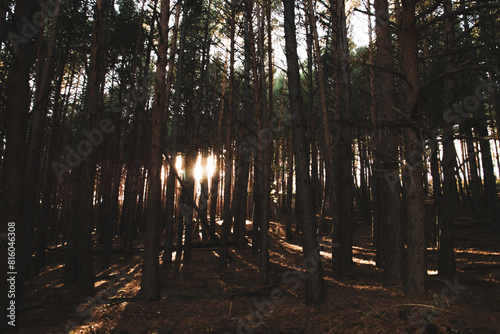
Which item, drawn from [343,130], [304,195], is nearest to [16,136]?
[304,195]

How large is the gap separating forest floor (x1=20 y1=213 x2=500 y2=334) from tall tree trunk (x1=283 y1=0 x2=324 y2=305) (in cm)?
35

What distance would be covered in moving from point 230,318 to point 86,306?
3.04 m

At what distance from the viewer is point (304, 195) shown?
514 cm

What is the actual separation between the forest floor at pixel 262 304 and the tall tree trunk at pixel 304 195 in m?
0.35

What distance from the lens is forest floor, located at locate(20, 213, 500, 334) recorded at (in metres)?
3.70

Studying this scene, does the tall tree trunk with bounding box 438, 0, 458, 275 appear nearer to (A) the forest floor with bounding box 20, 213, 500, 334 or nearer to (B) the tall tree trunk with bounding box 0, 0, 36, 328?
(A) the forest floor with bounding box 20, 213, 500, 334

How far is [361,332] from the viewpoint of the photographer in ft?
11.8

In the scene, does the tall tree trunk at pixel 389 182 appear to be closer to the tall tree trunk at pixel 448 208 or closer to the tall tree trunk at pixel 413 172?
the tall tree trunk at pixel 413 172

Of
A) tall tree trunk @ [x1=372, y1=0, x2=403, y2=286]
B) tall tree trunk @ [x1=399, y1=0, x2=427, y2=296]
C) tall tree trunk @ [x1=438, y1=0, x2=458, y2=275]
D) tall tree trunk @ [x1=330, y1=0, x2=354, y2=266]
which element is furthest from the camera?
tall tree trunk @ [x1=330, y1=0, x2=354, y2=266]

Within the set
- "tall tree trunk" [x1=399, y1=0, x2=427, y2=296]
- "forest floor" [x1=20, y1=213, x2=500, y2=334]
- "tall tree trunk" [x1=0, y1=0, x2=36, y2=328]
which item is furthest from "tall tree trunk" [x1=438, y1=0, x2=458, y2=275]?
"tall tree trunk" [x1=0, y1=0, x2=36, y2=328]

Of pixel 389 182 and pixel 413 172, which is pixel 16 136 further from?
pixel 389 182

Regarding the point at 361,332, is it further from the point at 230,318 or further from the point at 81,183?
the point at 81,183

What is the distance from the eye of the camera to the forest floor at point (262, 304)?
370 cm

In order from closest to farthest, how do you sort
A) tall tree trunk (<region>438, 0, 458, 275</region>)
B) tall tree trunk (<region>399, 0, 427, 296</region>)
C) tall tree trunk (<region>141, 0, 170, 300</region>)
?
tall tree trunk (<region>399, 0, 427, 296</region>) < tall tree trunk (<region>141, 0, 170, 300</region>) < tall tree trunk (<region>438, 0, 458, 275</region>)
